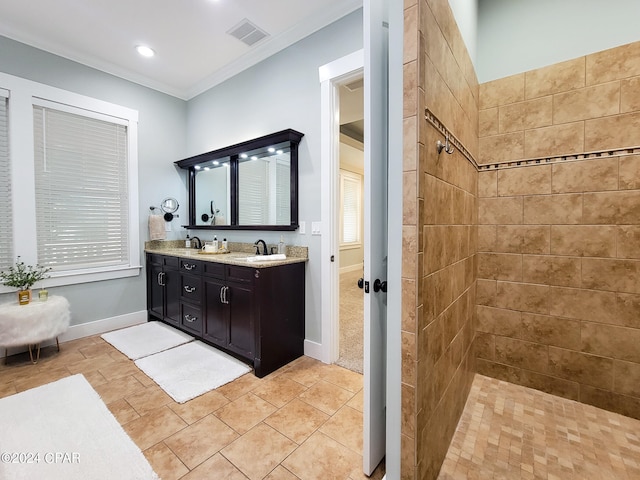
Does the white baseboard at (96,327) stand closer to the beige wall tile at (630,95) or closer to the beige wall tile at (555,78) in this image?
the beige wall tile at (555,78)

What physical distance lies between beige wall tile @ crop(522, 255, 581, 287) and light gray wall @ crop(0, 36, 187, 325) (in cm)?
382

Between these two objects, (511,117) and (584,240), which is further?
(511,117)

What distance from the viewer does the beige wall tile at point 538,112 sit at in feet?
6.24

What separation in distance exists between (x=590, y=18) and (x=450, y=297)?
198cm

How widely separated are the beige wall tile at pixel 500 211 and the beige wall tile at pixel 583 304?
54cm

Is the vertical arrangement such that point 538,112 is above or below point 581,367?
above

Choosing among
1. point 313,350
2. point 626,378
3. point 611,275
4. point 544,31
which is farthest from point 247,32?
point 626,378

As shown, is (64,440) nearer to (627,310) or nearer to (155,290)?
(155,290)

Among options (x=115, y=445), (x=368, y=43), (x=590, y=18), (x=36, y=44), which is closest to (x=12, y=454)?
(x=115, y=445)

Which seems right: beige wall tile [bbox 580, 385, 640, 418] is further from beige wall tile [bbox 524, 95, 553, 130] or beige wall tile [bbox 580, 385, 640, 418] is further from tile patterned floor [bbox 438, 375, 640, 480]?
beige wall tile [bbox 524, 95, 553, 130]

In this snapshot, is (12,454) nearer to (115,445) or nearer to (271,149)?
(115,445)

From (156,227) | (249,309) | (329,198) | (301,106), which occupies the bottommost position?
(249,309)

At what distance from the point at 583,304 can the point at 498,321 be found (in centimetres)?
51

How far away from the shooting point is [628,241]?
1688 mm
